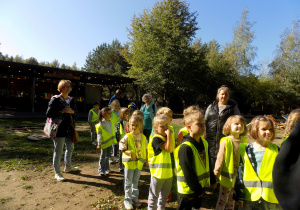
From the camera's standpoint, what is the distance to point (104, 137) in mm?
4273

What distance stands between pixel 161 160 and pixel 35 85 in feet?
74.1

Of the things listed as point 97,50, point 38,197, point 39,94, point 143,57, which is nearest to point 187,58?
point 143,57

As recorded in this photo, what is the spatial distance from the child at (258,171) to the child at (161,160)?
896 mm

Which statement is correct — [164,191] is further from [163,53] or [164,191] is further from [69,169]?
[163,53]

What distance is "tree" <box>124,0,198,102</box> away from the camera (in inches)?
744

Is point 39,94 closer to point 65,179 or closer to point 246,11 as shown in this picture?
point 65,179

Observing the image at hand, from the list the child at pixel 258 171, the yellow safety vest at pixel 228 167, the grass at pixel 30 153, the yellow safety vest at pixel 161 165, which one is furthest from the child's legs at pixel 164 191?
the grass at pixel 30 153

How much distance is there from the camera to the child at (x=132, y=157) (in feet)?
10.1

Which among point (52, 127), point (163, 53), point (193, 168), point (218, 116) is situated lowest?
point (193, 168)

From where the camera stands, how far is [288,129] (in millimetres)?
2705

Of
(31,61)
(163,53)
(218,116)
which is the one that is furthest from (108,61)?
(218,116)

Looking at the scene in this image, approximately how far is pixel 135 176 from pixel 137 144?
1.80 feet

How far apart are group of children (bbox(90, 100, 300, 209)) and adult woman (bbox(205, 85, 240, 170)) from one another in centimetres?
A: 62

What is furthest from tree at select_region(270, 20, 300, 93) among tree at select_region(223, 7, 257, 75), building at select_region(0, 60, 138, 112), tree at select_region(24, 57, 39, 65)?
tree at select_region(24, 57, 39, 65)
